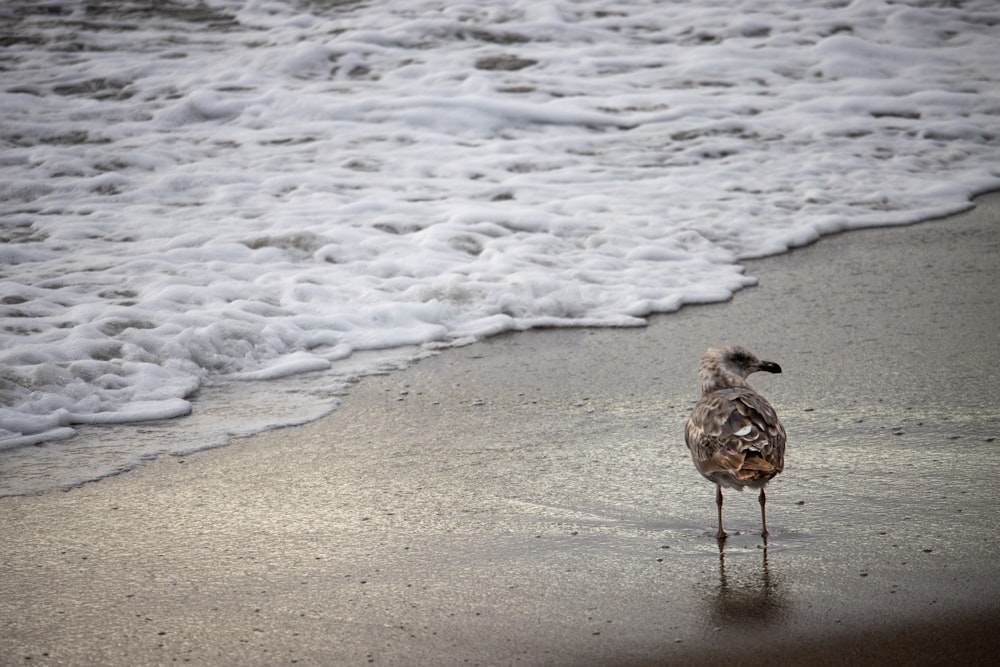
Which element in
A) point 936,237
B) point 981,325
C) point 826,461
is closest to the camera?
point 826,461

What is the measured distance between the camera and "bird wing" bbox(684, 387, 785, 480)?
11.6 ft

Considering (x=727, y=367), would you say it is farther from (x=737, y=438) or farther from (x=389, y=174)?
(x=389, y=174)

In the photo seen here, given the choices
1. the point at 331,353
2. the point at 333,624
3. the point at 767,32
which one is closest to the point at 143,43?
the point at 767,32

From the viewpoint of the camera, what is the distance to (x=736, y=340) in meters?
5.87

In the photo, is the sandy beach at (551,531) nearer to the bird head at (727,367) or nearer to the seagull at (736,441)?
the seagull at (736,441)

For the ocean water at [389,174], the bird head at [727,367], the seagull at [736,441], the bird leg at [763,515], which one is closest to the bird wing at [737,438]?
the seagull at [736,441]

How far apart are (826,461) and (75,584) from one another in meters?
2.71

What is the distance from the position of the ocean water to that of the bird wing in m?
2.01

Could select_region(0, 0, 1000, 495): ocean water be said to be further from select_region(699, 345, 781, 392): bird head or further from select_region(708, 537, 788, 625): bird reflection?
select_region(708, 537, 788, 625): bird reflection

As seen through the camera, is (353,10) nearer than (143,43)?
No

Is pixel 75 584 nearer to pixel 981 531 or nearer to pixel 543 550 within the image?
pixel 543 550

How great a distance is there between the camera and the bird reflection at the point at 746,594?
321 cm

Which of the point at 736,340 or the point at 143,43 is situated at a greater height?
the point at 143,43

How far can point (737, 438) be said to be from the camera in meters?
3.59
